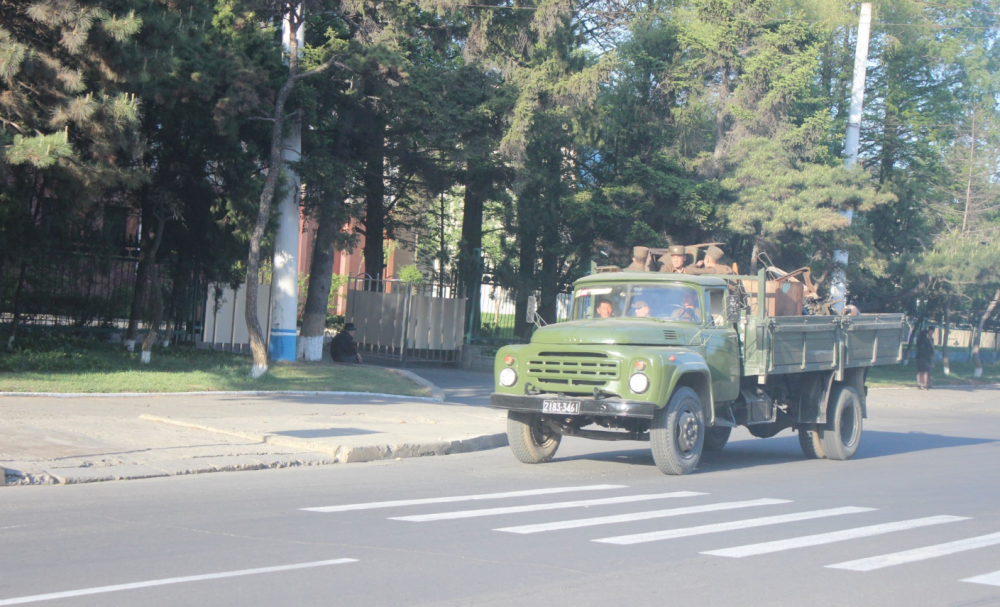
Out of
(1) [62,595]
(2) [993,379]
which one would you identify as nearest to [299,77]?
(1) [62,595]

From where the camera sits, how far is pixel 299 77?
18.4m

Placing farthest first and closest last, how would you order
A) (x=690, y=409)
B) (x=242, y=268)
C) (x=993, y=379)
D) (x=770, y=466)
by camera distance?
(x=993, y=379) < (x=242, y=268) < (x=770, y=466) < (x=690, y=409)

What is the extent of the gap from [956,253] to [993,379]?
383 inches

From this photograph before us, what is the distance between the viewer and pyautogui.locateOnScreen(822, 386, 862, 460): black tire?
43.8 feet

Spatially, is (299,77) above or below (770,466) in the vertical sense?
above

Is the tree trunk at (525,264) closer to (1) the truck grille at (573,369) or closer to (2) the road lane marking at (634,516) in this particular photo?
(1) the truck grille at (573,369)

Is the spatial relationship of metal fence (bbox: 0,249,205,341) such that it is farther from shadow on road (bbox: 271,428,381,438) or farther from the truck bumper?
the truck bumper

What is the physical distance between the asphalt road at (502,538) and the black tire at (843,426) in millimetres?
1672

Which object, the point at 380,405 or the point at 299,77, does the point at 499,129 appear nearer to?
the point at 299,77

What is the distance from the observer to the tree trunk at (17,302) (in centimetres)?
1756

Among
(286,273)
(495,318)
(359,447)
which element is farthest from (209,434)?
(495,318)

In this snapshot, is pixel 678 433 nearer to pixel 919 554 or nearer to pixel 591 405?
pixel 591 405

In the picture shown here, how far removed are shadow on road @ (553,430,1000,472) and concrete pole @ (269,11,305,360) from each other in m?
10.2

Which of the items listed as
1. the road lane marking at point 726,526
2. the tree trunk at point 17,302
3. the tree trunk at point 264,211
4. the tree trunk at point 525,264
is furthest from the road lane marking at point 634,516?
the tree trunk at point 525,264
